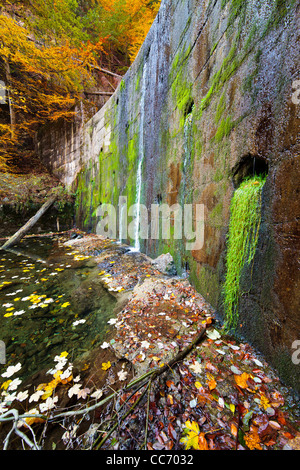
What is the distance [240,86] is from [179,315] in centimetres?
276

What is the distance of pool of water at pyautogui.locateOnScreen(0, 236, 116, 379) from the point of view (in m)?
2.18

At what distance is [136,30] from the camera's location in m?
11.8

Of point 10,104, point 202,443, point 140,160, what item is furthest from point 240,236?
point 10,104

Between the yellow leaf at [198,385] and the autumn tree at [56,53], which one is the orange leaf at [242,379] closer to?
the yellow leaf at [198,385]

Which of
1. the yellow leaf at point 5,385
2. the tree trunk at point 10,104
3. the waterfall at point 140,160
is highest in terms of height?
the tree trunk at point 10,104

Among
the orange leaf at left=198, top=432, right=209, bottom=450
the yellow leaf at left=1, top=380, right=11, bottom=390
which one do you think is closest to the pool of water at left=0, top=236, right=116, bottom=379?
the yellow leaf at left=1, top=380, right=11, bottom=390

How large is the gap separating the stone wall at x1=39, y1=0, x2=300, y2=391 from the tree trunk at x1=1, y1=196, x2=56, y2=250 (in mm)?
6010

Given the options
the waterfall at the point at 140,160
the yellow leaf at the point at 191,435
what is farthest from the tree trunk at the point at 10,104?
the yellow leaf at the point at 191,435

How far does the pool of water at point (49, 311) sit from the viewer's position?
7.14 feet

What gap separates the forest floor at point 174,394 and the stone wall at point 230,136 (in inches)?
10.6

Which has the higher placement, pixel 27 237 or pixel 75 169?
pixel 75 169

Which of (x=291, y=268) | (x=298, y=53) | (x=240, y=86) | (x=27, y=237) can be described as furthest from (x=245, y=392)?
(x=27, y=237)

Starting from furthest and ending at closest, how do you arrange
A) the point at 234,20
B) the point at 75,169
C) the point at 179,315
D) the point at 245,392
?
the point at 75,169 < the point at 179,315 < the point at 234,20 < the point at 245,392
